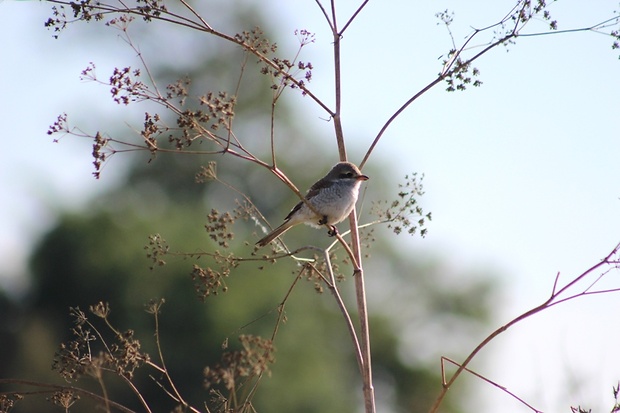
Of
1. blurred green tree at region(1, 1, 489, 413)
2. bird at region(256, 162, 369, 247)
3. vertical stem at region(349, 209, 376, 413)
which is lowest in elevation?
vertical stem at region(349, 209, 376, 413)

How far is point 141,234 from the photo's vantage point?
109 feet

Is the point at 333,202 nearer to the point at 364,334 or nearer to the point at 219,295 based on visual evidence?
the point at 364,334

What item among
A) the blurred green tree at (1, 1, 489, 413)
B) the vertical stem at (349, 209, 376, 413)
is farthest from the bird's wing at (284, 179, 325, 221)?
the blurred green tree at (1, 1, 489, 413)

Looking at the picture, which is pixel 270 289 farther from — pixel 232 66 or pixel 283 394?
pixel 232 66

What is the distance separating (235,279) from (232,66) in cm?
1404

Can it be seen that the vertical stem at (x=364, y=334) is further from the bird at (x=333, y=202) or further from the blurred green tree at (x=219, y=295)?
the blurred green tree at (x=219, y=295)

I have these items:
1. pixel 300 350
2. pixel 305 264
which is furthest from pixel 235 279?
pixel 305 264

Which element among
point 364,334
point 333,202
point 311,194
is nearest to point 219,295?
point 311,194

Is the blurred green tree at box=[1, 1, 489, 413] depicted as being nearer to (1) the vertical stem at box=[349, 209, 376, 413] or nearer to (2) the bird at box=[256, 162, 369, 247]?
(2) the bird at box=[256, 162, 369, 247]

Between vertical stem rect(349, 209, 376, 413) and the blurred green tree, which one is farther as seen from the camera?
the blurred green tree

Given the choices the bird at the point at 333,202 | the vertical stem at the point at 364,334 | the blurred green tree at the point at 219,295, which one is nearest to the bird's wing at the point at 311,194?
the bird at the point at 333,202

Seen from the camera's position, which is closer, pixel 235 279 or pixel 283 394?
pixel 283 394

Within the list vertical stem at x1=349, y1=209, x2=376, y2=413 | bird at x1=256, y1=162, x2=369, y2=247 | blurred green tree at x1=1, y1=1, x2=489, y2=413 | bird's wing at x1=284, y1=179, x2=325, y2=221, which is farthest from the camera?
blurred green tree at x1=1, y1=1, x2=489, y2=413

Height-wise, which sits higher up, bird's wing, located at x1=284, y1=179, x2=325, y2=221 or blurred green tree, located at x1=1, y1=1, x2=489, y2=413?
blurred green tree, located at x1=1, y1=1, x2=489, y2=413
